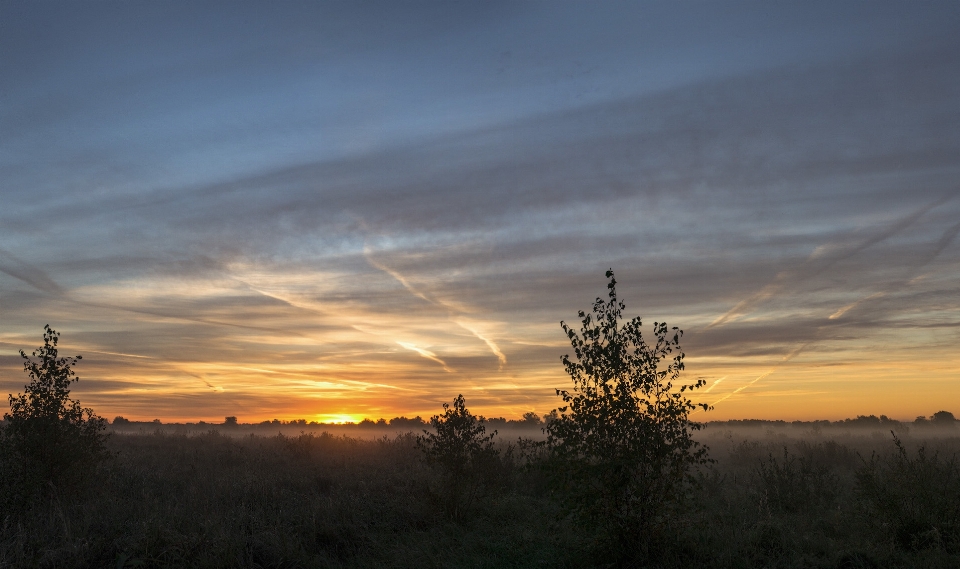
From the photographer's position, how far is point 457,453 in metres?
16.9

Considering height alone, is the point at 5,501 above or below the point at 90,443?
below

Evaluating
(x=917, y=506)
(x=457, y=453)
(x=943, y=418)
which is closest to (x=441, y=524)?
(x=457, y=453)

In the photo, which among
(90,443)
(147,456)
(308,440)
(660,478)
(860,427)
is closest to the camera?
(660,478)

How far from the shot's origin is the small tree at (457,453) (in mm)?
16672

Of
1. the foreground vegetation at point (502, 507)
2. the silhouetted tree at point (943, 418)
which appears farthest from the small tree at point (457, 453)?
the silhouetted tree at point (943, 418)

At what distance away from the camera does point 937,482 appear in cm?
1349

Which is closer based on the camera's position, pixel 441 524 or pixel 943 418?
pixel 441 524

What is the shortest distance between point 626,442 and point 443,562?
15.6ft

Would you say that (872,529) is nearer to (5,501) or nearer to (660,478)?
(660,478)

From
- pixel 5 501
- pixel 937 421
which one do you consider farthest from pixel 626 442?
pixel 937 421

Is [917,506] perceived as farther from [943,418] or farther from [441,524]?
[943,418]

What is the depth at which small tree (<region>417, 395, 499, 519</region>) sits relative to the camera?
16672mm

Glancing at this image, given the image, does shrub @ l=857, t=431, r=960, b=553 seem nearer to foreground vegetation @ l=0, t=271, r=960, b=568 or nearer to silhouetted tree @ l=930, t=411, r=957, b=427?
foreground vegetation @ l=0, t=271, r=960, b=568

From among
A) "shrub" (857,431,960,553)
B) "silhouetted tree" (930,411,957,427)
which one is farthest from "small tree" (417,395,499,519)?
"silhouetted tree" (930,411,957,427)
